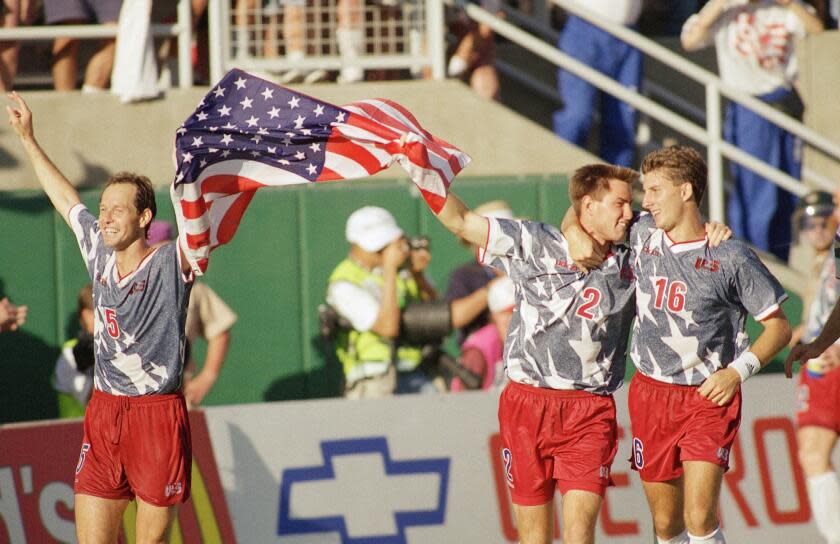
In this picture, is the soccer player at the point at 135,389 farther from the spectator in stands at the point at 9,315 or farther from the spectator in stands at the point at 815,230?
the spectator in stands at the point at 815,230

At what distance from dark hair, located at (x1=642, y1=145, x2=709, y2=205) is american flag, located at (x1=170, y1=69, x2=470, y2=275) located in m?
0.97

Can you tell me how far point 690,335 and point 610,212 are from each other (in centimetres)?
76

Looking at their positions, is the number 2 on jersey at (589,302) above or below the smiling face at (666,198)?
below

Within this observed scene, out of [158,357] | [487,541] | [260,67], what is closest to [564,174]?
[260,67]

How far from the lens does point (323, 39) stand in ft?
39.4

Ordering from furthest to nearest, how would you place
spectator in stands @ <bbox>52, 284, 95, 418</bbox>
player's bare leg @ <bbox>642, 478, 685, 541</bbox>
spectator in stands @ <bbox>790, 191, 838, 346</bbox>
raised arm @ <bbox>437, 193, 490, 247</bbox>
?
spectator in stands @ <bbox>790, 191, 838, 346</bbox>, spectator in stands @ <bbox>52, 284, 95, 418</bbox>, player's bare leg @ <bbox>642, 478, 685, 541</bbox>, raised arm @ <bbox>437, 193, 490, 247</bbox>

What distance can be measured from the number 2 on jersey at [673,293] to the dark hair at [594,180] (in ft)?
1.77

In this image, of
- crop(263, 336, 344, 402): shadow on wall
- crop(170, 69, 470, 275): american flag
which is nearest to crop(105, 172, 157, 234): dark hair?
crop(170, 69, 470, 275): american flag

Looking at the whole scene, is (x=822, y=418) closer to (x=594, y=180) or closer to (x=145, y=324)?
(x=594, y=180)

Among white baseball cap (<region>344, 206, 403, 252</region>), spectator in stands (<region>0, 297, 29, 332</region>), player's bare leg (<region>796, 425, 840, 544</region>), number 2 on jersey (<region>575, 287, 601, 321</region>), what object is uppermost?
white baseball cap (<region>344, 206, 403, 252</region>)

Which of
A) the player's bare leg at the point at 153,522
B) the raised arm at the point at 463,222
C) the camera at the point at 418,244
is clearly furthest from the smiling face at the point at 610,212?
the camera at the point at 418,244

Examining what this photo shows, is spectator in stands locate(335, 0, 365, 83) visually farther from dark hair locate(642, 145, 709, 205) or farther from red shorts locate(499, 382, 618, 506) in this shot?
red shorts locate(499, 382, 618, 506)

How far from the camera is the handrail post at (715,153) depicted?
11.8m

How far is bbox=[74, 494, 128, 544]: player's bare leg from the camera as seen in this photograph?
7.45 m
